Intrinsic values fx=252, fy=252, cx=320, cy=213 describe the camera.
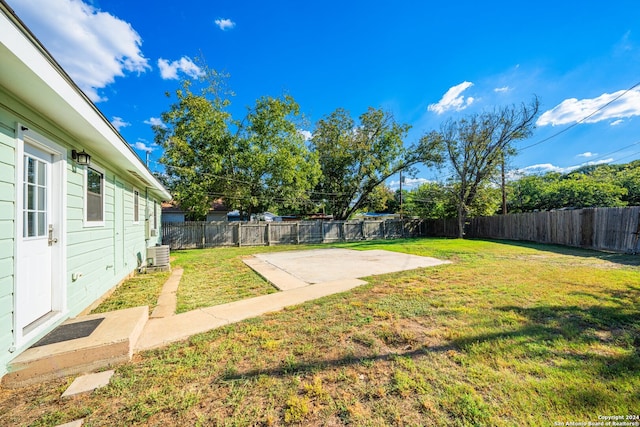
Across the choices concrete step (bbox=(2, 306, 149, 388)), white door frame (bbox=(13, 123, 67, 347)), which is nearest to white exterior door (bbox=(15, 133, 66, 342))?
white door frame (bbox=(13, 123, 67, 347))

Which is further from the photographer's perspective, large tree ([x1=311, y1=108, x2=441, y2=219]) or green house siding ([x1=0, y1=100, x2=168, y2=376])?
large tree ([x1=311, y1=108, x2=441, y2=219])

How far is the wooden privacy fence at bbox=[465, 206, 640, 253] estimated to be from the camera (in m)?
8.82

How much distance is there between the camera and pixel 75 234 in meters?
3.33

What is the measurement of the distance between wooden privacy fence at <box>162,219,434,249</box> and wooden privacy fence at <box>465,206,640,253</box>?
6990mm

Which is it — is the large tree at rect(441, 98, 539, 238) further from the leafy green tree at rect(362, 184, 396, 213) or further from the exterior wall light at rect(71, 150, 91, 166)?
the exterior wall light at rect(71, 150, 91, 166)

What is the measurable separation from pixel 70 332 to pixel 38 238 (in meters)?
1.03

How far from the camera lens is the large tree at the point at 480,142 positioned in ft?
50.8

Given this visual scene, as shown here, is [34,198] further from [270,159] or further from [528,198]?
[528,198]

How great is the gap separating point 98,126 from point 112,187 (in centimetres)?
218

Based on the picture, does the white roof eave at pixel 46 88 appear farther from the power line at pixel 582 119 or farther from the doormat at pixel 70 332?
the power line at pixel 582 119

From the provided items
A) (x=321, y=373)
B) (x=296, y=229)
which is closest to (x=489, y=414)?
(x=321, y=373)

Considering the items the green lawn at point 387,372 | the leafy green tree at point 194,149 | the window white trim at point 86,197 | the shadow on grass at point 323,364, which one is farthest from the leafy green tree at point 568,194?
the window white trim at point 86,197

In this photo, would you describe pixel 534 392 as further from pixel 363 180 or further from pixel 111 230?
pixel 363 180

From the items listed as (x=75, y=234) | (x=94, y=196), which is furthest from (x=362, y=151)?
(x=75, y=234)
